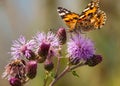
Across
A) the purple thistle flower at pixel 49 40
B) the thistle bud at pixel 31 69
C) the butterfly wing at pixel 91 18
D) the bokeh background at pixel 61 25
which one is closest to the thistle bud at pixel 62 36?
the purple thistle flower at pixel 49 40

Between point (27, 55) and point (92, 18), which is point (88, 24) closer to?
point (92, 18)

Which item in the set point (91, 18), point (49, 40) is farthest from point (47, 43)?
point (91, 18)

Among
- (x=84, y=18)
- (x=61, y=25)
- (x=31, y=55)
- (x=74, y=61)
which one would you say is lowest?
(x=61, y=25)

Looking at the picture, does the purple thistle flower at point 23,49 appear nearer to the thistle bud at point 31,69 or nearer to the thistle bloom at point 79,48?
the thistle bud at point 31,69

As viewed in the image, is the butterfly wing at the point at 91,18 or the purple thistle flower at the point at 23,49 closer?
the purple thistle flower at the point at 23,49

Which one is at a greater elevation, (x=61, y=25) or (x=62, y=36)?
(x=62, y=36)

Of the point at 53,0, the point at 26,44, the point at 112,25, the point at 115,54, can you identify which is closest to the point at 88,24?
the point at 26,44

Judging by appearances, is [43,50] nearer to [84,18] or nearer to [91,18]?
[84,18]
